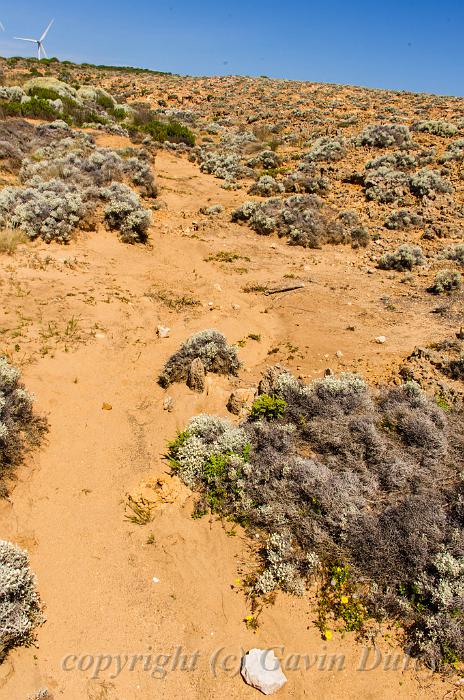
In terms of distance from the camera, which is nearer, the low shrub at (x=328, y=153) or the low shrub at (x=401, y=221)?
the low shrub at (x=401, y=221)

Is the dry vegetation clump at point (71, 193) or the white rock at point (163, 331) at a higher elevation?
the dry vegetation clump at point (71, 193)

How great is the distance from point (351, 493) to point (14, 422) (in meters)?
4.54

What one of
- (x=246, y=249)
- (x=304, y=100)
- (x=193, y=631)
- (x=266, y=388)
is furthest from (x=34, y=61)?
(x=193, y=631)

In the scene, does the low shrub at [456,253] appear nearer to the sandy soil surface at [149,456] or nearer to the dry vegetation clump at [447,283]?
the dry vegetation clump at [447,283]

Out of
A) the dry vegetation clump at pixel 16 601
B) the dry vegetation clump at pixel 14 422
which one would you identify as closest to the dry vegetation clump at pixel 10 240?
the dry vegetation clump at pixel 14 422

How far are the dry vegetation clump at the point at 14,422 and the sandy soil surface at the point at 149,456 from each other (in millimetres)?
210

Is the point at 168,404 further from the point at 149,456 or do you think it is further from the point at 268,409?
the point at 268,409

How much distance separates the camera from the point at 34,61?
147 feet

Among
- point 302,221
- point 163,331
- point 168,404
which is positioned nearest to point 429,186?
point 302,221

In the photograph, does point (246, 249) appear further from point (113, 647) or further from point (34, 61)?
point (34, 61)

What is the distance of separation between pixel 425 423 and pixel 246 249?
9.05 m

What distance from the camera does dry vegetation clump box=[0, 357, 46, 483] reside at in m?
5.51

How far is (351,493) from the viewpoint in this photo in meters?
5.10

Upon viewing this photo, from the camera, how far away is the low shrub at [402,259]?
479 inches
